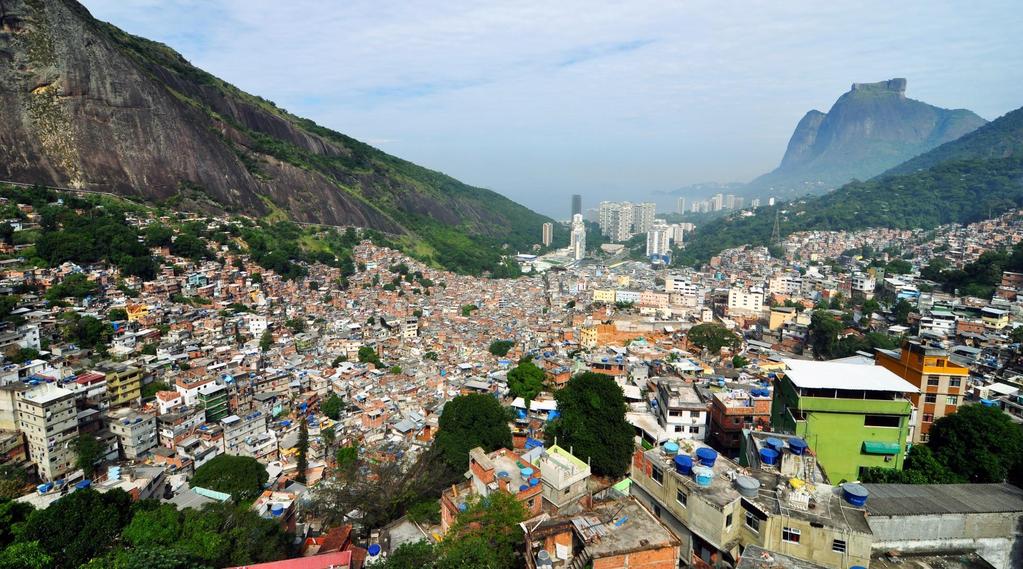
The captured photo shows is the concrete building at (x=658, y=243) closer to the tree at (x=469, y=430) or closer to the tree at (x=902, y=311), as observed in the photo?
the tree at (x=902, y=311)

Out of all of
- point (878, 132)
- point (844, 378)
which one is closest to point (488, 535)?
point (844, 378)

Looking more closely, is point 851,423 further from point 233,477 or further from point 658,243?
point 658,243

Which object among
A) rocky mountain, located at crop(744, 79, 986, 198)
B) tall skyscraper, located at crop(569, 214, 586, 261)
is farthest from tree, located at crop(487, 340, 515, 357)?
rocky mountain, located at crop(744, 79, 986, 198)

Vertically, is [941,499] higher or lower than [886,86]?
lower

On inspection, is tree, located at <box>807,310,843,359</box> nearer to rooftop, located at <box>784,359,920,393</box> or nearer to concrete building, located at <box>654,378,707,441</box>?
concrete building, located at <box>654,378,707,441</box>

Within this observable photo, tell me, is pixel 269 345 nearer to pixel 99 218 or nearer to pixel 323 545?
pixel 99 218

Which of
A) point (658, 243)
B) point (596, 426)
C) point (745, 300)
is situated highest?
point (658, 243)
